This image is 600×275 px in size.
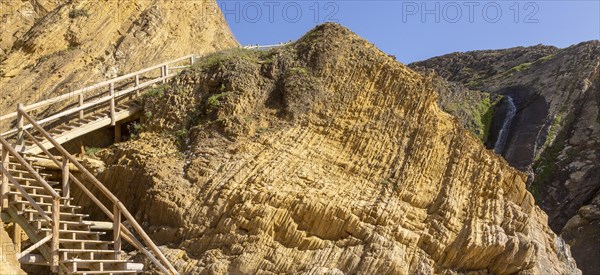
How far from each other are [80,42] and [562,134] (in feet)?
88.8

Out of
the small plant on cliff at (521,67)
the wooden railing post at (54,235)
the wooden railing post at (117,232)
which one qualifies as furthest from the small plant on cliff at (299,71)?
the small plant on cliff at (521,67)

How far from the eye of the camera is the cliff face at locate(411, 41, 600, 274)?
98.1ft

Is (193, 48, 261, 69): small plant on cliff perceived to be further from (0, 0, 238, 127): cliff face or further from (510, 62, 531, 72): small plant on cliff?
(510, 62, 531, 72): small plant on cliff

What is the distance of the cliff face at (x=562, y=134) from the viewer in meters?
29.9

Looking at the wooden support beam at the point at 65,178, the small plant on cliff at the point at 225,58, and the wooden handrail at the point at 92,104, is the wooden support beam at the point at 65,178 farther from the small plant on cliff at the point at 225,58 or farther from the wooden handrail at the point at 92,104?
the small plant on cliff at the point at 225,58

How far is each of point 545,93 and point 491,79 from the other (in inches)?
329

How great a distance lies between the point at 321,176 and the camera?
46.4 ft

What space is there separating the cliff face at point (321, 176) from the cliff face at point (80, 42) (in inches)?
139

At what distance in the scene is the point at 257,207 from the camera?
1304cm

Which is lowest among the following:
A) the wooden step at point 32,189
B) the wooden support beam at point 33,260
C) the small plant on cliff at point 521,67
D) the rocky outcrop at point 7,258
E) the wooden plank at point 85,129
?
the wooden support beam at point 33,260

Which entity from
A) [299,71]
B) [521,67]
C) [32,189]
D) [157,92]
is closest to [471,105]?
[521,67]

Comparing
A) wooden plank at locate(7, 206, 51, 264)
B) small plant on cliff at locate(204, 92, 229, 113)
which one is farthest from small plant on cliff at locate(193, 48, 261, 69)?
wooden plank at locate(7, 206, 51, 264)

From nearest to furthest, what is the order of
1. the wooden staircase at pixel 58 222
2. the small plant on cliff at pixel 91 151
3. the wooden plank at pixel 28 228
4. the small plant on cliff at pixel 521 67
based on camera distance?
the wooden staircase at pixel 58 222, the wooden plank at pixel 28 228, the small plant on cliff at pixel 91 151, the small plant on cliff at pixel 521 67

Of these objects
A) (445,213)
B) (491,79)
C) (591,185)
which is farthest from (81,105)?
(491,79)
